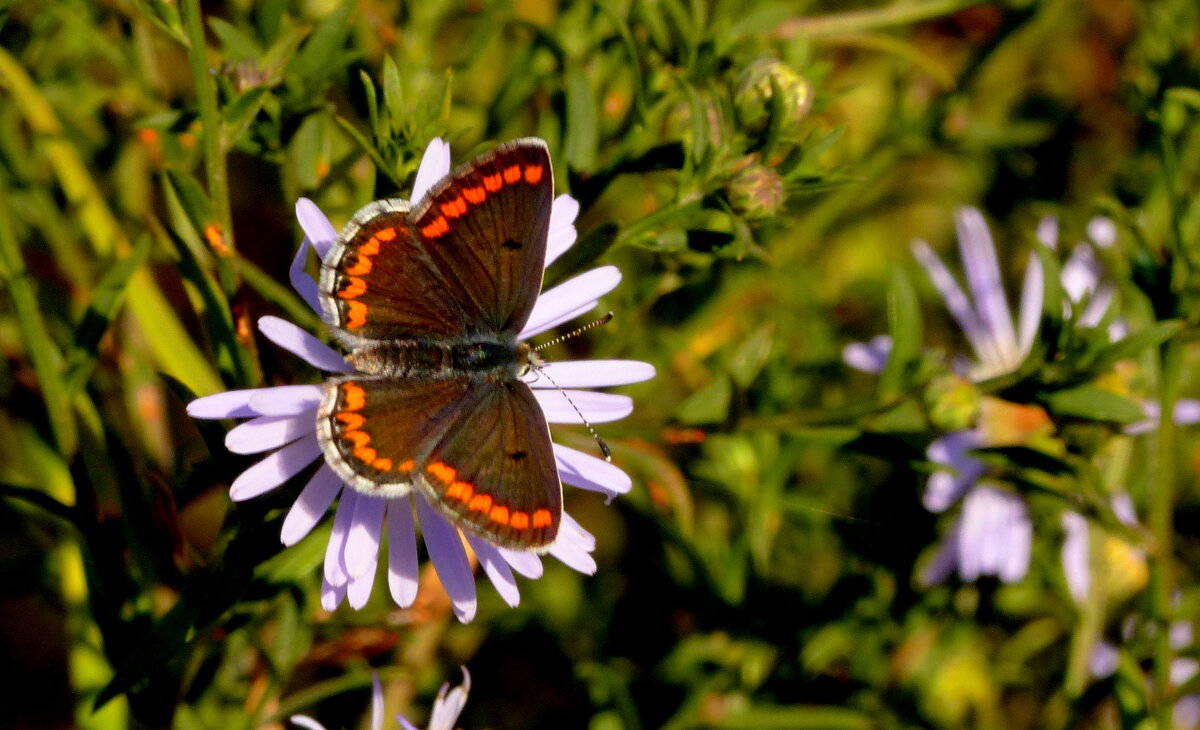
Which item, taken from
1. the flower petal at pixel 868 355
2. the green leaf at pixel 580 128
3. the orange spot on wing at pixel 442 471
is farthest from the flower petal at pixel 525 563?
the flower petal at pixel 868 355

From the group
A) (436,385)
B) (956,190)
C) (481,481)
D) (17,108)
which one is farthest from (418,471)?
(956,190)

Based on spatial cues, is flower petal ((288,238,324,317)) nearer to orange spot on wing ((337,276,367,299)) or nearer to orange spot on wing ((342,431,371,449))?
orange spot on wing ((337,276,367,299))

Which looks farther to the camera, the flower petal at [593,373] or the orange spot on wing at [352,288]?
the flower petal at [593,373]

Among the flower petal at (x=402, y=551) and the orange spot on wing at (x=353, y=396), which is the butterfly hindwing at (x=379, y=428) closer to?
the orange spot on wing at (x=353, y=396)

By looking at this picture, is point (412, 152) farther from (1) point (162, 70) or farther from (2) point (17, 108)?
(1) point (162, 70)

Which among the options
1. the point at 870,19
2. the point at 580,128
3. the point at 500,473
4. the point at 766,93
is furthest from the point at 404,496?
the point at 870,19

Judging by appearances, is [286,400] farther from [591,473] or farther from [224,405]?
[591,473]
